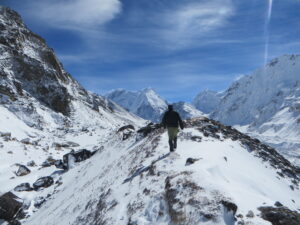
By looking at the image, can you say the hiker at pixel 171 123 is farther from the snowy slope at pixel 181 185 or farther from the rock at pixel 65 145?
the rock at pixel 65 145

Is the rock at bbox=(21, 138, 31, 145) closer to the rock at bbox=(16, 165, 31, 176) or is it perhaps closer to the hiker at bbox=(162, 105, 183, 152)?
the rock at bbox=(16, 165, 31, 176)

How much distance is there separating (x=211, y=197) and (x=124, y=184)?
18.0ft

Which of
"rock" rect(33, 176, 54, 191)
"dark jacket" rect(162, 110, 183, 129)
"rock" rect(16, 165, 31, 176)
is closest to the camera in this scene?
"dark jacket" rect(162, 110, 183, 129)

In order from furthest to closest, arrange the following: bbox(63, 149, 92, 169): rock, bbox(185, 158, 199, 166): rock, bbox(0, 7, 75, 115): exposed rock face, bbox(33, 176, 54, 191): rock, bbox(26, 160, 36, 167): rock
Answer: bbox(0, 7, 75, 115): exposed rock face < bbox(26, 160, 36, 167): rock < bbox(63, 149, 92, 169): rock < bbox(33, 176, 54, 191): rock < bbox(185, 158, 199, 166): rock

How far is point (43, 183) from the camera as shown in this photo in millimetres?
24578

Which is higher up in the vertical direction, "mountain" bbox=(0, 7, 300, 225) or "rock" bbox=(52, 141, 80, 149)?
"rock" bbox=(52, 141, 80, 149)

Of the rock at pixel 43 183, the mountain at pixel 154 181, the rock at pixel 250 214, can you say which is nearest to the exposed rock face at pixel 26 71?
the mountain at pixel 154 181

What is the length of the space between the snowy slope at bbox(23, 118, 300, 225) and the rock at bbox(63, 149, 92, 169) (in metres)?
3.40

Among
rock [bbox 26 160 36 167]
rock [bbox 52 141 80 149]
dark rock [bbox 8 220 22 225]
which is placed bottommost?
dark rock [bbox 8 220 22 225]

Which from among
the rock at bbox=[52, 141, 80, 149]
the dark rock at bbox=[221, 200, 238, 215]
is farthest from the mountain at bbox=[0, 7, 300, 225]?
the rock at bbox=[52, 141, 80, 149]

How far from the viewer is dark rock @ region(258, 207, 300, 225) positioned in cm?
1023

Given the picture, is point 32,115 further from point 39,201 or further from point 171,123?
point 171,123

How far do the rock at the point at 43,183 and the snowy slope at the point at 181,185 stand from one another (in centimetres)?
115

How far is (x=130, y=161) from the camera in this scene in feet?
62.2
